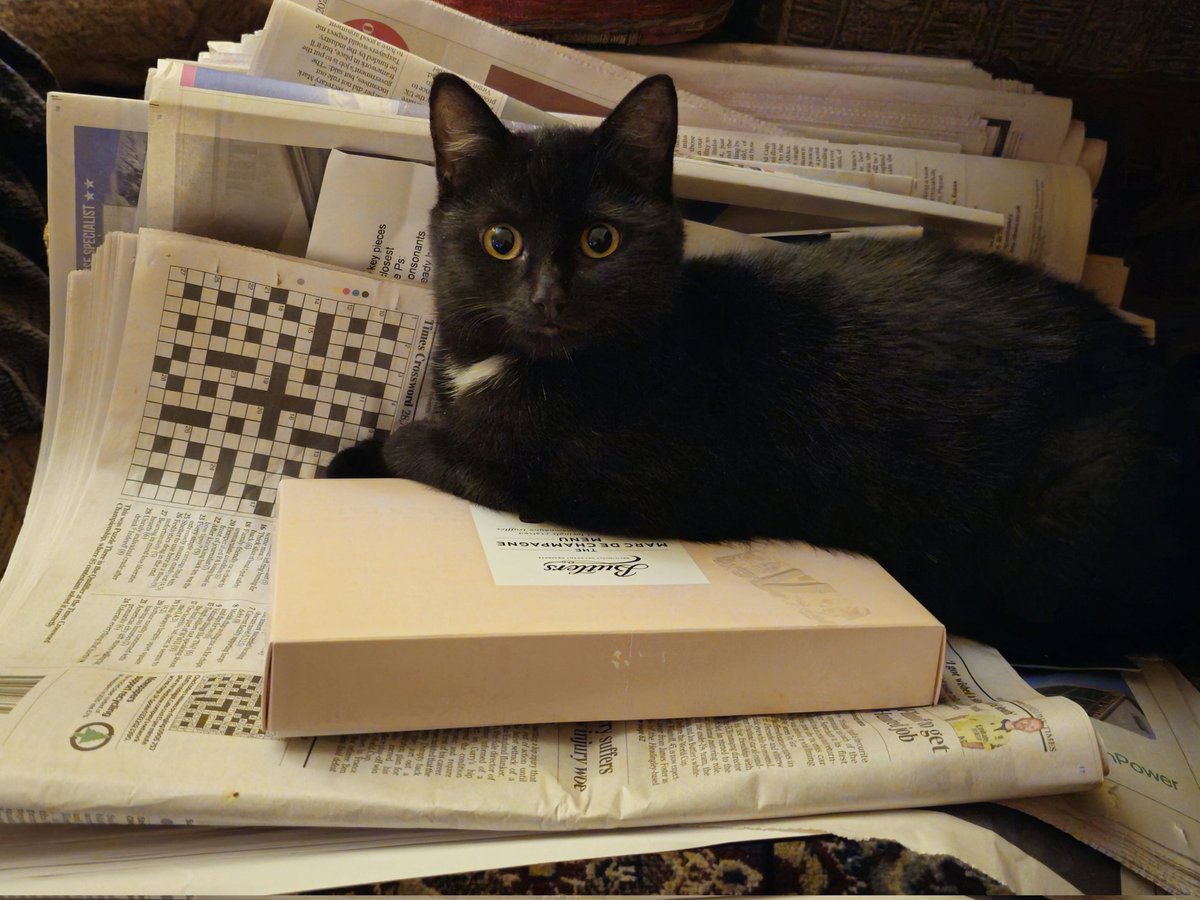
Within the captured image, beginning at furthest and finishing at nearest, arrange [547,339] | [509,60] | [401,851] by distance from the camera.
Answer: [509,60], [547,339], [401,851]

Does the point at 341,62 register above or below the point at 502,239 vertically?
above

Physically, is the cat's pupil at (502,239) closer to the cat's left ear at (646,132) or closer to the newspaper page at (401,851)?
the cat's left ear at (646,132)

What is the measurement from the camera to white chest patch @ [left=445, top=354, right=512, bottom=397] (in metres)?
0.88

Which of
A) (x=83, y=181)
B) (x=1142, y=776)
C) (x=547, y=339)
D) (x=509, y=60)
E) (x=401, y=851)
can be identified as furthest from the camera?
(x=509, y=60)

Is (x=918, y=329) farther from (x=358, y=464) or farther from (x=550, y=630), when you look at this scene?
(x=358, y=464)

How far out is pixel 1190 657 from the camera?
34.1 inches

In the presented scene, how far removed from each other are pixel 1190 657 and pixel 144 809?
966 millimetres

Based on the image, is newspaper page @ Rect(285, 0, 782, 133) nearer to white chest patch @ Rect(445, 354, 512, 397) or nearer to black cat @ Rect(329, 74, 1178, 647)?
black cat @ Rect(329, 74, 1178, 647)

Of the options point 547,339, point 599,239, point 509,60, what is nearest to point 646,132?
point 599,239

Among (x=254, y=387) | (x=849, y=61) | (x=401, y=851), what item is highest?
(x=849, y=61)

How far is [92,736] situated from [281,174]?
66 cm

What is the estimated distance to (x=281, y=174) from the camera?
1.00 metres

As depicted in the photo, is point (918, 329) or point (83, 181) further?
point (83, 181)

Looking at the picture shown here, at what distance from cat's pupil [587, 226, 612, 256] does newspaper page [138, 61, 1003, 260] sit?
22cm
